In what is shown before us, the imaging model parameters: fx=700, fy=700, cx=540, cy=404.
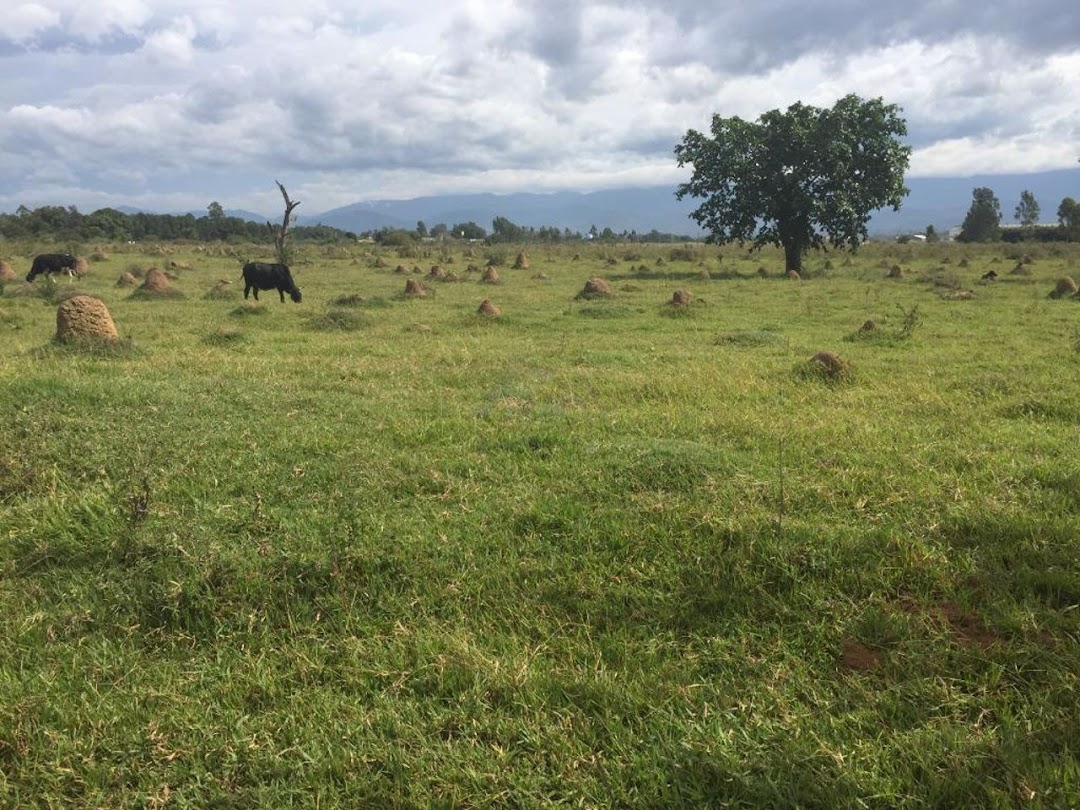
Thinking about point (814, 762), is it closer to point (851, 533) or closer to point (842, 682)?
point (842, 682)

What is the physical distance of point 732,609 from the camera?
351 cm

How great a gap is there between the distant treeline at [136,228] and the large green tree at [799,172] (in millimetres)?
33433

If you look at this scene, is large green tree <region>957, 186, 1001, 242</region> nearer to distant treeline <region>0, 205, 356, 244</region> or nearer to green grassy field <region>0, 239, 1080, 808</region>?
distant treeline <region>0, 205, 356, 244</region>

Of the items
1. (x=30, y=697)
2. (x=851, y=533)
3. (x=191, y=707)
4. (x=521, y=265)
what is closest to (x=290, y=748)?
(x=191, y=707)

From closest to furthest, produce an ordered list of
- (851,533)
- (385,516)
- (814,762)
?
(814,762)
(851,533)
(385,516)

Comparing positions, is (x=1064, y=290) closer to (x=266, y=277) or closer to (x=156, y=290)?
(x=266, y=277)

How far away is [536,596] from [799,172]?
26801mm

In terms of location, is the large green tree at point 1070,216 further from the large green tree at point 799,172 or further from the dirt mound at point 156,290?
the dirt mound at point 156,290

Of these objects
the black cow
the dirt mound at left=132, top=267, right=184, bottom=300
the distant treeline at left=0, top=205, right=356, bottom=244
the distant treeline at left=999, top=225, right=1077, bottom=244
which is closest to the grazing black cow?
the dirt mound at left=132, top=267, right=184, bottom=300

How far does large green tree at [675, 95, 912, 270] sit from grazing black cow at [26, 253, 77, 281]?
73.0ft

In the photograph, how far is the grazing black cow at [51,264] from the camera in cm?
2175

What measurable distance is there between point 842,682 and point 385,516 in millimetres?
2675

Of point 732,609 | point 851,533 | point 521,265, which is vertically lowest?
point 732,609

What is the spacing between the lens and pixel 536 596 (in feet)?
12.0
